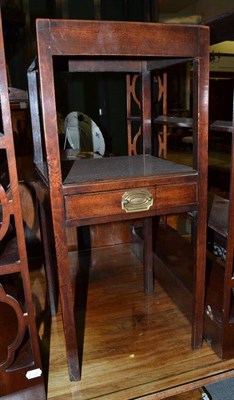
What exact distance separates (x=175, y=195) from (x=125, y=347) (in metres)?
0.64

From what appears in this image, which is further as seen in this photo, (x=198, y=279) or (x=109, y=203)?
(x=198, y=279)

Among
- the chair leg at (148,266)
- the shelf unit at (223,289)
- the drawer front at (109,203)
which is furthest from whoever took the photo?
the chair leg at (148,266)

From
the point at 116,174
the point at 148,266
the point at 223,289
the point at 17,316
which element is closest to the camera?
the point at 17,316

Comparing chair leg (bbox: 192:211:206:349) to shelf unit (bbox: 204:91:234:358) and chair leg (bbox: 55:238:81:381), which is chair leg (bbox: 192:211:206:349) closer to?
shelf unit (bbox: 204:91:234:358)

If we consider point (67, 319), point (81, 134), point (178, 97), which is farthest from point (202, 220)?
point (178, 97)

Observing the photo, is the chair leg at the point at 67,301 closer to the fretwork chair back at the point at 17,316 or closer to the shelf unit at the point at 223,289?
the fretwork chair back at the point at 17,316

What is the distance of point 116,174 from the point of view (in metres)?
1.13

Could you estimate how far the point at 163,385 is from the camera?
1.13 metres

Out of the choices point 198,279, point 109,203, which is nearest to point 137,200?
point 109,203

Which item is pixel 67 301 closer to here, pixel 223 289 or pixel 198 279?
pixel 198 279

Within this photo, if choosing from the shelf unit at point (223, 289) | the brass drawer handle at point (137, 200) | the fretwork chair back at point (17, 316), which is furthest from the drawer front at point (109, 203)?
the shelf unit at point (223, 289)

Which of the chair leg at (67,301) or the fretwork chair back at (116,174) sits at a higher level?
the fretwork chair back at (116,174)

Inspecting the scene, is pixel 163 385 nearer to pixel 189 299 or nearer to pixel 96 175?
pixel 189 299

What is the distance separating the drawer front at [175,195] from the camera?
1.09 metres
